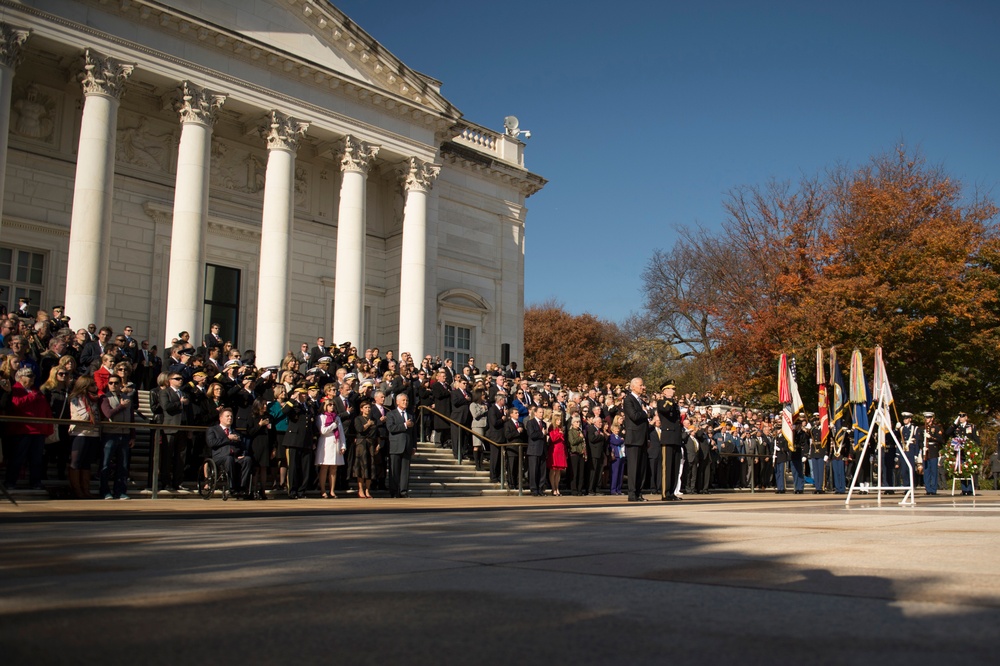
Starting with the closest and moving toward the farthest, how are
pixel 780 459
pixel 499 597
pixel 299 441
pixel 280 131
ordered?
pixel 499 597, pixel 299 441, pixel 780 459, pixel 280 131

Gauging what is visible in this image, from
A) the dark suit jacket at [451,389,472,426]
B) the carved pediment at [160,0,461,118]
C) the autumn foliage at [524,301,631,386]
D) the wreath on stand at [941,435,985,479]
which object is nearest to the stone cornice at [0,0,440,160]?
the carved pediment at [160,0,461,118]

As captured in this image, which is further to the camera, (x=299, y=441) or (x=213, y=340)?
(x=213, y=340)

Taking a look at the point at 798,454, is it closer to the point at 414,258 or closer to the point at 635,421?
the point at 635,421

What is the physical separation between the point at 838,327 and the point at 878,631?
33686 millimetres

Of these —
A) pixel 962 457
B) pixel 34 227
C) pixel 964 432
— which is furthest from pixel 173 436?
pixel 964 432

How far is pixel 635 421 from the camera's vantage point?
1586cm

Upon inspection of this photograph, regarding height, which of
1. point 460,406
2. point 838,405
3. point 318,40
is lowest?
point 460,406

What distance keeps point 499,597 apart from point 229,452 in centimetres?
1172

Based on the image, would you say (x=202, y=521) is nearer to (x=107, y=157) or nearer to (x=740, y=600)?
(x=740, y=600)

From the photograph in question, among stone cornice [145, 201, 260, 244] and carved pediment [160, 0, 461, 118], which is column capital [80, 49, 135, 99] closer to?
carved pediment [160, 0, 461, 118]

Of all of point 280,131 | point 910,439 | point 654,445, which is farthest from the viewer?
point 280,131

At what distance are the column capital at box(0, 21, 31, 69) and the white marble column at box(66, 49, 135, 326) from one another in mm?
1725

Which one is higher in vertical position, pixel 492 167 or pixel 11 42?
pixel 492 167

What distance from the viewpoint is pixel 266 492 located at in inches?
648
